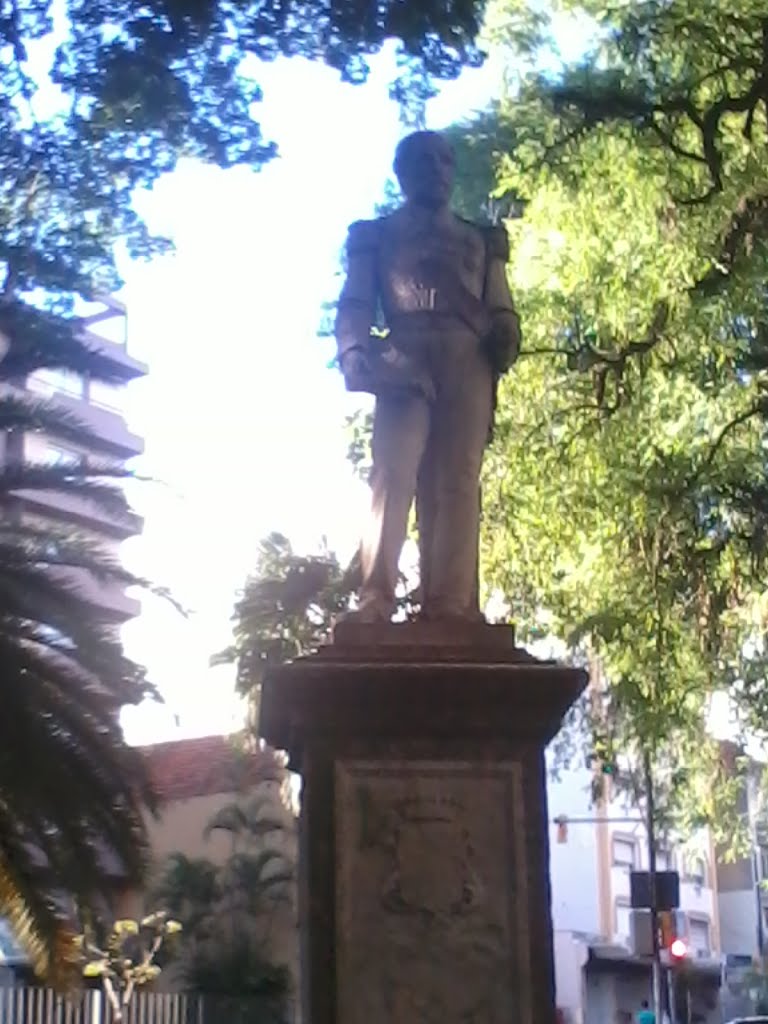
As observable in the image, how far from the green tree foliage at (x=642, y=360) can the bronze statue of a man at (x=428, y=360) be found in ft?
16.3

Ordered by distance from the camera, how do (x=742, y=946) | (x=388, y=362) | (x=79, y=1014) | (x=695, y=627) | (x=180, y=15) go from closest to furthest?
1. (x=388, y=362)
2. (x=180, y=15)
3. (x=695, y=627)
4. (x=79, y=1014)
5. (x=742, y=946)

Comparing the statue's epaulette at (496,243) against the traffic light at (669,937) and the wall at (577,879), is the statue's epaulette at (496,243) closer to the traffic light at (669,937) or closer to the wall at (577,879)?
the traffic light at (669,937)

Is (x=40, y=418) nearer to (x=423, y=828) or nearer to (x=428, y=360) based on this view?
(x=428, y=360)

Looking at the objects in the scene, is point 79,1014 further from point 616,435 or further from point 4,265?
point 4,265

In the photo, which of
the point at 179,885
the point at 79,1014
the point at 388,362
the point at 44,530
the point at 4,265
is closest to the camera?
the point at 388,362

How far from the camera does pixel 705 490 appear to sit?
1281 centimetres

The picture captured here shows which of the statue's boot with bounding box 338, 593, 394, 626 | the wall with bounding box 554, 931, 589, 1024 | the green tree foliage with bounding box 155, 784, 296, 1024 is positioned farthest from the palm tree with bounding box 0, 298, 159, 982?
the wall with bounding box 554, 931, 589, 1024

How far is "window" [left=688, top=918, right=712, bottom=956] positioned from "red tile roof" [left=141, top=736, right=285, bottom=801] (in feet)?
63.3

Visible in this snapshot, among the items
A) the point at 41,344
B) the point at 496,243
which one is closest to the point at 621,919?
the point at 41,344

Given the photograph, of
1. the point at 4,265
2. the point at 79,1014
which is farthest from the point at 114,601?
the point at 4,265

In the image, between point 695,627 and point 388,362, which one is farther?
point 695,627

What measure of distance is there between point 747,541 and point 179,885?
19.8 metres

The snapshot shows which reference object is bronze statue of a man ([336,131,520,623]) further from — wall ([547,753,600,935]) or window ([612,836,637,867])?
window ([612,836,637,867])

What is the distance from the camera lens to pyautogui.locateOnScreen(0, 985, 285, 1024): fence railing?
17656 millimetres
